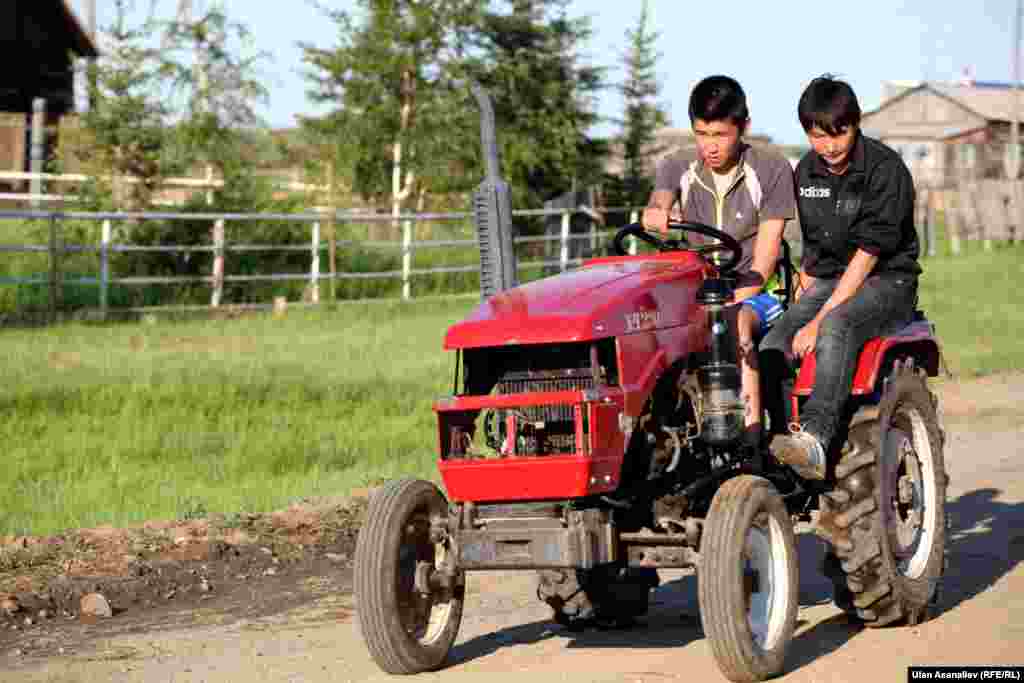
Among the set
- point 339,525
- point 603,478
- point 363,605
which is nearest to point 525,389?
point 603,478

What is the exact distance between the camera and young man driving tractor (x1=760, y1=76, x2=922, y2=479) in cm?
700

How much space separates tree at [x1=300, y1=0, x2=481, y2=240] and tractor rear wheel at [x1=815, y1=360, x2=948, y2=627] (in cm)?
2628

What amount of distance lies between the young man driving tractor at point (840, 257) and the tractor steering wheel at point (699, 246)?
0.42 meters

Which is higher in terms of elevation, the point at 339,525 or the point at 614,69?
the point at 614,69

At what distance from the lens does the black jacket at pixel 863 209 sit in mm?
7242

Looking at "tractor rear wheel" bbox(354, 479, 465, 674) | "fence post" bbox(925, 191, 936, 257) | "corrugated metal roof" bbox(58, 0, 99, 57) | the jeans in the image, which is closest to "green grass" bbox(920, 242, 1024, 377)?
"fence post" bbox(925, 191, 936, 257)

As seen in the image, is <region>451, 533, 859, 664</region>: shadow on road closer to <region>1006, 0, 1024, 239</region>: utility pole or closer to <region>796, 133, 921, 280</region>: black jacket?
<region>796, 133, 921, 280</region>: black jacket

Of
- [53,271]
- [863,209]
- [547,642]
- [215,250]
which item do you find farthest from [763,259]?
[215,250]

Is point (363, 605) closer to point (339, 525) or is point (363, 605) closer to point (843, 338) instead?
point (843, 338)

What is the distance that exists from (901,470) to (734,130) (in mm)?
1664

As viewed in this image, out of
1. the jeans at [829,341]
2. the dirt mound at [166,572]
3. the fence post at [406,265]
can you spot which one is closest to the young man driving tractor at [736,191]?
the jeans at [829,341]

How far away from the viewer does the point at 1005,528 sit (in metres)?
9.45

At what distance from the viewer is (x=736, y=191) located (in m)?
7.22

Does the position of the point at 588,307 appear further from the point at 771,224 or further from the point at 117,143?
the point at 117,143
